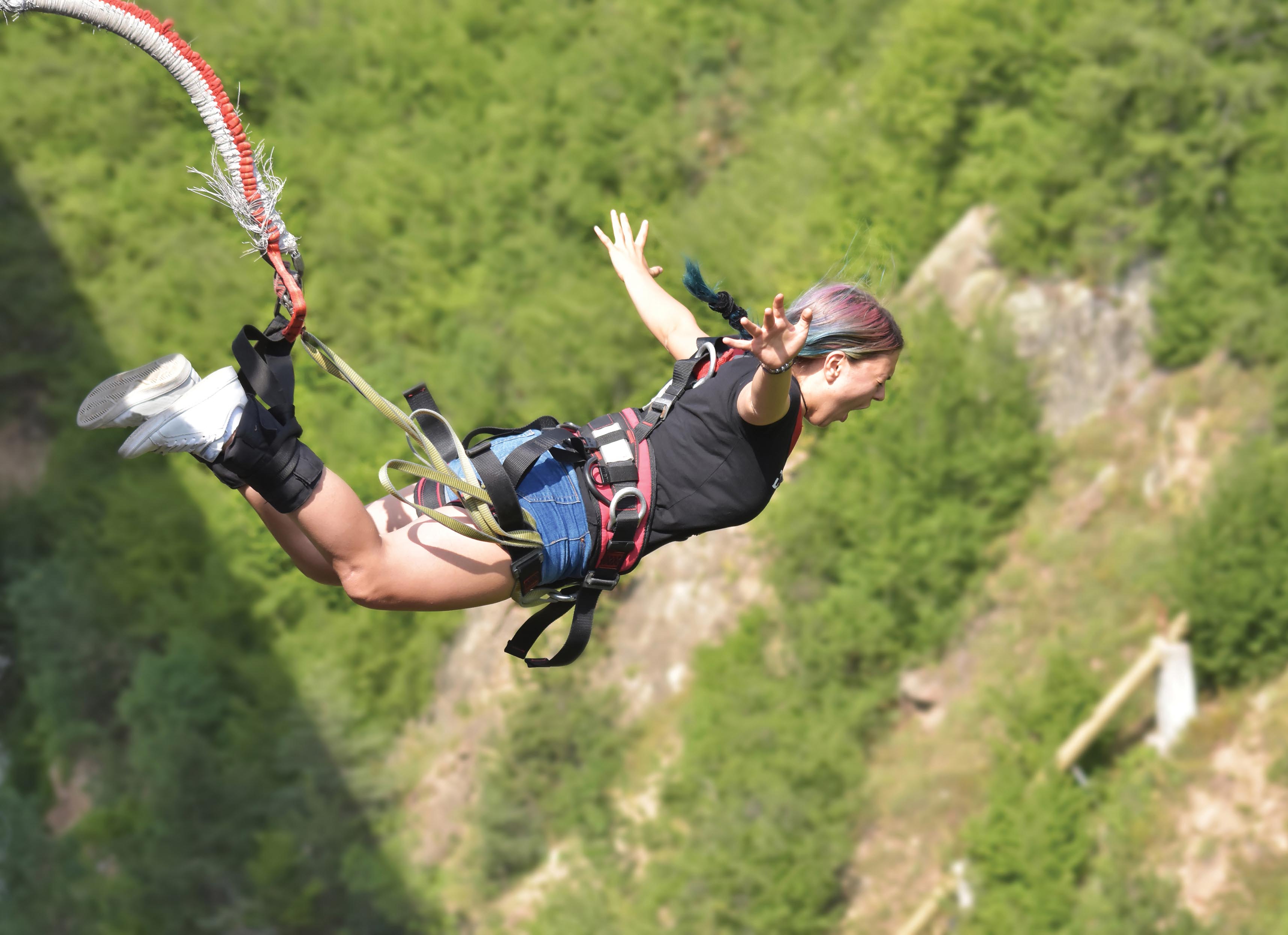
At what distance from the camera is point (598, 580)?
13.7 ft

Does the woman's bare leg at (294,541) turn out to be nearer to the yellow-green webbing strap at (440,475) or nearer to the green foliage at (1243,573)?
the yellow-green webbing strap at (440,475)

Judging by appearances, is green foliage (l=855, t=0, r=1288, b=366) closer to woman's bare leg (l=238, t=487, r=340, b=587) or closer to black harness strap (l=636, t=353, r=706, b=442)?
black harness strap (l=636, t=353, r=706, b=442)

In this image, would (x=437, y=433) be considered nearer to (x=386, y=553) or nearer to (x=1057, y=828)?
(x=386, y=553)

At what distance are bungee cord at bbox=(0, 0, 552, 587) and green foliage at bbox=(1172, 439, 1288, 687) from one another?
51.4 feet

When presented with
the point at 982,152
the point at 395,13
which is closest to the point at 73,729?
the point at 395,13

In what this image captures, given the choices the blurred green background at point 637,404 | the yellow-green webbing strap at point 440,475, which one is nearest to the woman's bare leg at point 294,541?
the yellow-green webbing strap at point 440,475

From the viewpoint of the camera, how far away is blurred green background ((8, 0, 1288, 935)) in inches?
736

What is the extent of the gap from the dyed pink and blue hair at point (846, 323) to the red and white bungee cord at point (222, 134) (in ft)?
4.34

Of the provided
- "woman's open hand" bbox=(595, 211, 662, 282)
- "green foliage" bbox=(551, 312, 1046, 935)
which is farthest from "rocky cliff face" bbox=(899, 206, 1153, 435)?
"woman's open hand" bbox=(595, 211, 662, 282)

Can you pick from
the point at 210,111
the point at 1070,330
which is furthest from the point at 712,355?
the point at 1070,330

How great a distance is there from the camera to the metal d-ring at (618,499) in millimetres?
3998

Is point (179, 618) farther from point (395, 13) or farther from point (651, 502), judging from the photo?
point (651, 502)

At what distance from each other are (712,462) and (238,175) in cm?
160

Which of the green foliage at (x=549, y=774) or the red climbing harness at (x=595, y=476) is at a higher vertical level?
the red climbing harness at (x=595, y=476)
